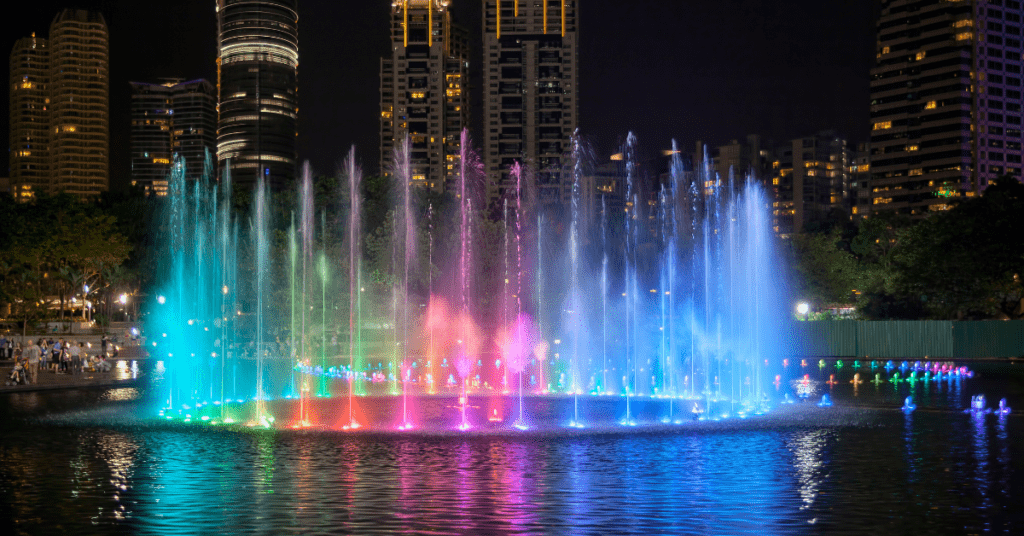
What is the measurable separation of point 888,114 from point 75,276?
548ft

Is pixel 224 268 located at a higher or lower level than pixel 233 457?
higher

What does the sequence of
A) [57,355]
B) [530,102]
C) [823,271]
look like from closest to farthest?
[57,355] < [823,271] < [530,102]

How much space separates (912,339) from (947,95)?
147261 mm

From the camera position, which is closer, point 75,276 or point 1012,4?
point 75,276

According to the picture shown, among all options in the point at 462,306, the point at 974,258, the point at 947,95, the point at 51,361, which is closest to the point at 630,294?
the point at 462,306

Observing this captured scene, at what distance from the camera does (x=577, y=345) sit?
60375mm

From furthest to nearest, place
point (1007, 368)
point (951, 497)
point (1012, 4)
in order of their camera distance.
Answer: point (1012, 4), point (1007, 368), point (951, 497)

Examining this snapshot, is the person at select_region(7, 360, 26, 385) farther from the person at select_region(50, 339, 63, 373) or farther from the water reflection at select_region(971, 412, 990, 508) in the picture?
the water reflection at select_region(971, 412, 990, 508)

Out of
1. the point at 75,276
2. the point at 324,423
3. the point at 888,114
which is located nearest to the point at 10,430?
the point at 324,423

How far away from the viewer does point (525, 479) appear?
15031 mm

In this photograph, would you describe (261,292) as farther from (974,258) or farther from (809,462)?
(809,462)

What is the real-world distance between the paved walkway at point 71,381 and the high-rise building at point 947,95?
17101cm

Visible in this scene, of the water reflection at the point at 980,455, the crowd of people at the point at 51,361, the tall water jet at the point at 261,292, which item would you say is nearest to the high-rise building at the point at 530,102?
the tall water jet at the point at 261,292

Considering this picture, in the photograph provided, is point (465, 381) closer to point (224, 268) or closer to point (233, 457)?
point (233, 457)
